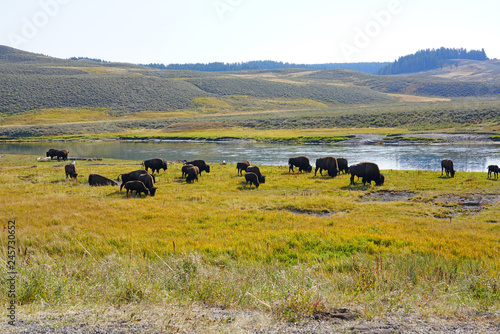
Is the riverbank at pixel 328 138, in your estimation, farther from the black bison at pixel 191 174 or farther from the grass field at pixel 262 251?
the grass field at pixel 262 251

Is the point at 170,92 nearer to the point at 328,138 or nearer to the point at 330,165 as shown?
the point at 328,138

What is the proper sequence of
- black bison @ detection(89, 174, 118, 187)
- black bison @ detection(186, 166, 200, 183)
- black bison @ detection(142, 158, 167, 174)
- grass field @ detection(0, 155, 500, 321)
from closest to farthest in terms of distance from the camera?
grass field @ detection(0, 155, 500, 321) → black bison @ detection(89, 174, 118, 187) → black bison @ detection(186, 166, 200, 183) → black bison @ detection(142, 158, 167, 174)

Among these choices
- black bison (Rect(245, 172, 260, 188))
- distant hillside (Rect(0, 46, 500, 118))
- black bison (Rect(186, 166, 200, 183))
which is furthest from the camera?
distant hillside (Rect(0, 46, 500, 118))

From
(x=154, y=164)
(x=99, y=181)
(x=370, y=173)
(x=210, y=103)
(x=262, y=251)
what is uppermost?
(x=210, y=103)

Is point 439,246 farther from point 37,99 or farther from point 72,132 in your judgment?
point 37,99

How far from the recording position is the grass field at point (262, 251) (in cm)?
570

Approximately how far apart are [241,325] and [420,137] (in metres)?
55.9

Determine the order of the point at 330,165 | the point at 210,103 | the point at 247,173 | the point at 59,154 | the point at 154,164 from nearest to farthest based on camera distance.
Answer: the point at 247,173 → the point at 330,165 → the point at 154,164 → the point at 59,154 → the point at 210,103

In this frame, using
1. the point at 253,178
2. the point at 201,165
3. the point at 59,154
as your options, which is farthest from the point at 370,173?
the point at 59,154

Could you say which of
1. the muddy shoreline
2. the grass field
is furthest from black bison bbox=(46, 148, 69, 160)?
the muddy shoreline

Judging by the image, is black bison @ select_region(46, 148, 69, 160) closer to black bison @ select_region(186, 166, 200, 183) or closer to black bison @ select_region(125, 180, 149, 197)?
black bison @ select_region(186, 166, 200, 183)

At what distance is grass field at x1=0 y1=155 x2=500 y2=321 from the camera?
570 cm

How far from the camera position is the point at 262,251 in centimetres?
875

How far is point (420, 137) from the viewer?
53.4 metres
